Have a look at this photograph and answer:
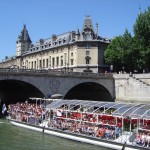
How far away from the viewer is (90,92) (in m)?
Result: 76.1

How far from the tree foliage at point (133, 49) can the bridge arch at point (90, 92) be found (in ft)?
33.1

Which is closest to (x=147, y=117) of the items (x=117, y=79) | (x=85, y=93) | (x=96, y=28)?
(x=117, y=79)

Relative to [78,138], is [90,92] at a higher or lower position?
higher

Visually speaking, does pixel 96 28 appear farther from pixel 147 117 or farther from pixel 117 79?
pixel 147 117

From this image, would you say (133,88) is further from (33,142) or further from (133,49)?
(33,142)

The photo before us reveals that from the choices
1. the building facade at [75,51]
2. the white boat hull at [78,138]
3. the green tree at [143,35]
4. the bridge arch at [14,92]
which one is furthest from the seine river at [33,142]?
the building facade at [75,51]

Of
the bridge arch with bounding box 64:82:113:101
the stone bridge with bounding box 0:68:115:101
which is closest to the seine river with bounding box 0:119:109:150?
the stone bridge with bounding box 0:68:115:101

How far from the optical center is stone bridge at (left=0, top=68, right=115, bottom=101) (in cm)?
5562

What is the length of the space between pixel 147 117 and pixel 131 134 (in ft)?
6.40

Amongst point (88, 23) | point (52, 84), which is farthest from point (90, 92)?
point (88, 23)

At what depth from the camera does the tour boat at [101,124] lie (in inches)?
1144

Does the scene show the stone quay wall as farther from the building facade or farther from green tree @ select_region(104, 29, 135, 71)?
the building facade

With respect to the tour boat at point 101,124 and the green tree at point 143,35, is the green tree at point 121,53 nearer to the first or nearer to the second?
the green tree at point 143,35

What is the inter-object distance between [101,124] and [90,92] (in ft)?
144
